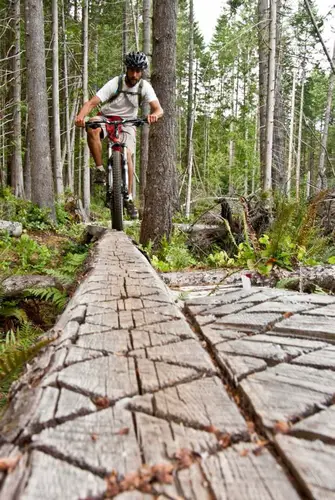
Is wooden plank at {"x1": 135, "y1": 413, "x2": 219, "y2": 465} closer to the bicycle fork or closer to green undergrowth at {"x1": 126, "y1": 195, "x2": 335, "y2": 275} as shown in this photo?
green undergrowth at {"x1": 126, "y1": 195, "x2": 335, "y2": 275}

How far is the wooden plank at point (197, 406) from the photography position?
0.88 m

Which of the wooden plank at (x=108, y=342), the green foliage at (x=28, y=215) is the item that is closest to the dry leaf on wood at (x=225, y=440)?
the wooden plank at (x=108, y=342)

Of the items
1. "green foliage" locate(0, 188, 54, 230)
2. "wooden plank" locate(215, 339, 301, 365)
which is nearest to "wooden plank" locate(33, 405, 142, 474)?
"wooden plank" locate(215, 339, 301, 365)

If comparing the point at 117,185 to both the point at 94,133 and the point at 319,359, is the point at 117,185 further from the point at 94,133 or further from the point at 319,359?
the point at 319,359

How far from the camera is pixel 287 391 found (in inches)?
41.0

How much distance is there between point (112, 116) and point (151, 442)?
5685 mm

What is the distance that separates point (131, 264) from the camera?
3145 mm

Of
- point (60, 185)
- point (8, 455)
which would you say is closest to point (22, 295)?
point (8, 455)

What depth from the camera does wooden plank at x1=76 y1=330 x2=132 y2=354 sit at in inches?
51.3

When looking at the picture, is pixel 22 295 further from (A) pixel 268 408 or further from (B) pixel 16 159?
(B) pixel 16 159

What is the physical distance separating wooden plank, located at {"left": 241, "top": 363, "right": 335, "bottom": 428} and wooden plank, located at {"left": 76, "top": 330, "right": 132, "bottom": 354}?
0.45 m

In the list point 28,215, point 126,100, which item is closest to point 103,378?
point 126,100

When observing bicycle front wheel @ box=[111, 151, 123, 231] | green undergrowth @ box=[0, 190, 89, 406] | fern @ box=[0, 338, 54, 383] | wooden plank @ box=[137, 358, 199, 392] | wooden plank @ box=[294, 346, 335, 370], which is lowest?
green undergrowth @ box=[0, 190, 89, 406]

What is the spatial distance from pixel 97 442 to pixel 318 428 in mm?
501
